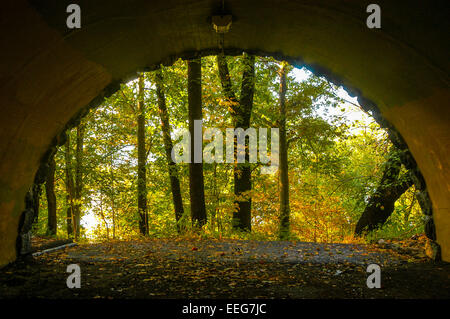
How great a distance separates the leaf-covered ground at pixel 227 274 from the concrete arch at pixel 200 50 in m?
0.81

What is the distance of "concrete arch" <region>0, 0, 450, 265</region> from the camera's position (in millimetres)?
3504

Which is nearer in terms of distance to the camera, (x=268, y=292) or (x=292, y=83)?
(x=268, y=292)

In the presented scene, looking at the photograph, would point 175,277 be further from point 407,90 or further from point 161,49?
point 407,90

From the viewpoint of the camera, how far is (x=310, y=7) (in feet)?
12.5

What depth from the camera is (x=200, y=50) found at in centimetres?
533

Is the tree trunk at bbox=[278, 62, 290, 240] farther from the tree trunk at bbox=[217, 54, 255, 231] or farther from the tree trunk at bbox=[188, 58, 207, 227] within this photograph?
the tree trunk at bbox=[188, 58, 207, 227]

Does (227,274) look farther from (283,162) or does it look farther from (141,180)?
(283,162)

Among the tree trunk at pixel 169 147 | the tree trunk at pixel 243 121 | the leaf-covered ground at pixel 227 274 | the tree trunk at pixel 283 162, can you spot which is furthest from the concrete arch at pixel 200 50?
the tree trunk at pixel 283 162

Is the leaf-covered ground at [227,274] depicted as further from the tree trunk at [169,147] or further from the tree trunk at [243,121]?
the tree trunk at [169,147]

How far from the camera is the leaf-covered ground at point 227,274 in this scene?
3.70 meters

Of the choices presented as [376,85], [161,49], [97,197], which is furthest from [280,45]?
[97,197]

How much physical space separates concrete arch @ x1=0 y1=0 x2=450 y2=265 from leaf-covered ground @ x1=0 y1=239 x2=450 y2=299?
2.65 ft

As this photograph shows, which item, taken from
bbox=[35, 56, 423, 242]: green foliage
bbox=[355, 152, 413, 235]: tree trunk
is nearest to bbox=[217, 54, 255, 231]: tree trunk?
bbox=[35, 56, 423, 242]: green foliage
